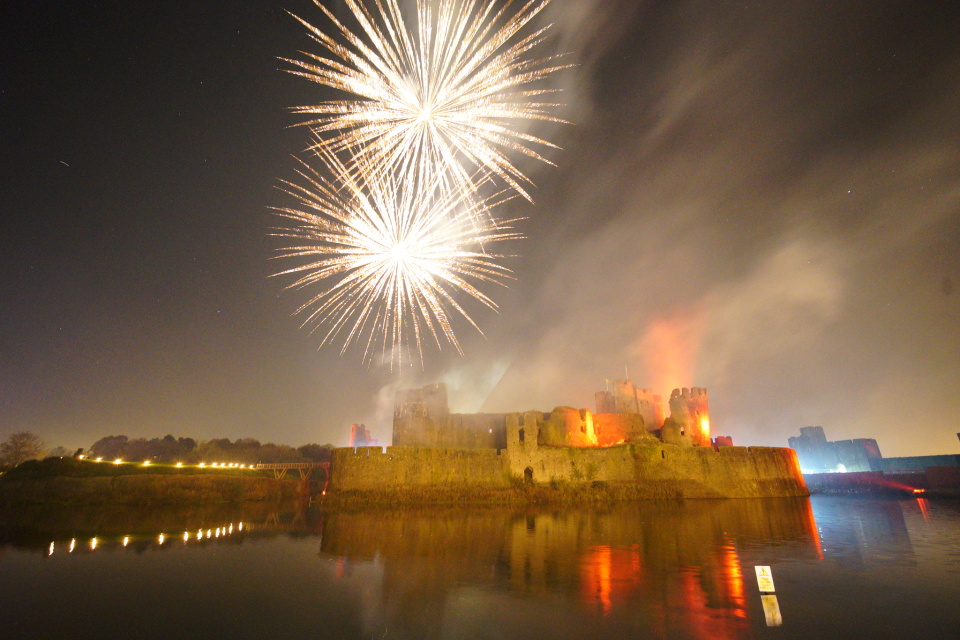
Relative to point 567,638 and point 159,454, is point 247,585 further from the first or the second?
point 159,454

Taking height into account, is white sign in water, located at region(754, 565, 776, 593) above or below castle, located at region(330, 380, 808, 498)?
below

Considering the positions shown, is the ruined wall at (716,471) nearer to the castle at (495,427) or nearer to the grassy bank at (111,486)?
the castle at (495,427)

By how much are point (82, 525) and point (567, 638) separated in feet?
79.2

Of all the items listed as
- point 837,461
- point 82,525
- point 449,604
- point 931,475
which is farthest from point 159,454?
point 837,461

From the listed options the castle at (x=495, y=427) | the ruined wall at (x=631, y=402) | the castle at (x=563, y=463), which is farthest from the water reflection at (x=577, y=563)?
the ruined wall at (x=631, y=402)

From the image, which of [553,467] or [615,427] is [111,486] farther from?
[615,427]

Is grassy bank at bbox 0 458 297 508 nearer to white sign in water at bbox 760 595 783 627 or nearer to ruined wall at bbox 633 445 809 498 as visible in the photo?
ruined wall at bbox 633 445 809 498

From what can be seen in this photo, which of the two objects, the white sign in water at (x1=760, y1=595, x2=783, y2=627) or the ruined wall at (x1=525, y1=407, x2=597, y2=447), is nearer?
the white sign in water at (x1=760, y1=595, x2=783, y2=627)

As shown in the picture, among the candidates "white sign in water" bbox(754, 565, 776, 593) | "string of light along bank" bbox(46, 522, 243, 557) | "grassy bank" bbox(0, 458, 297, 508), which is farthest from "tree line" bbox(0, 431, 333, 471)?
"white sign in water" bbox(754, 565, 776, 593)

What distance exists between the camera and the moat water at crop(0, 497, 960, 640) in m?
7.94

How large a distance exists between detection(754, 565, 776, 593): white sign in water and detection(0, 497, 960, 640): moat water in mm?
360

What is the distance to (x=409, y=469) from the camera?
3456cm

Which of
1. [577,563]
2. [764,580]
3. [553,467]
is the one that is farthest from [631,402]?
[764,580]

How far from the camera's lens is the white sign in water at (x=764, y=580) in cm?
970
